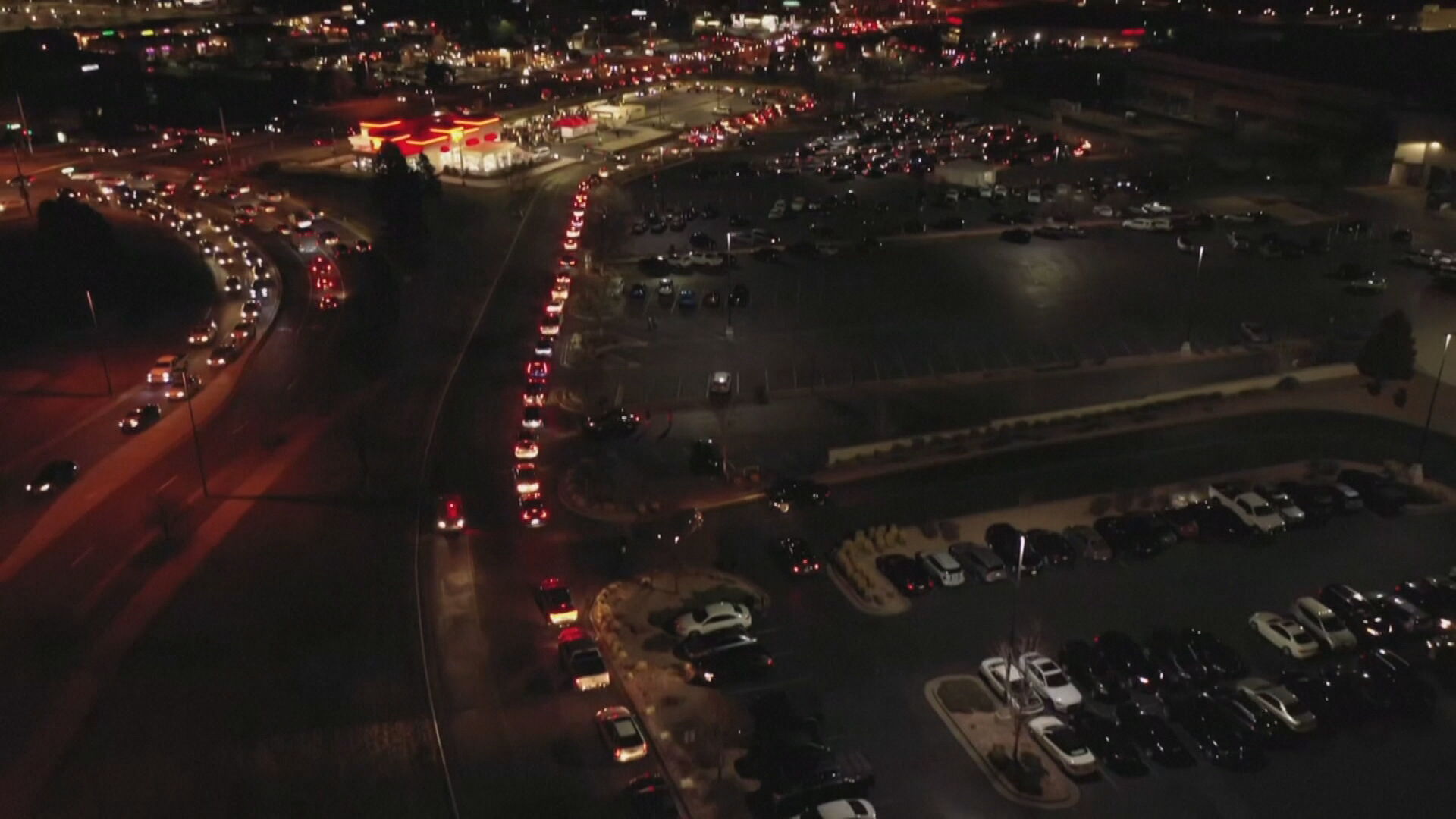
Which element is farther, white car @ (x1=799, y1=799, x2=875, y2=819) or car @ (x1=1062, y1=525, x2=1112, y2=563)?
car @ (x1=1062, y1=525, x2=1112, y2=563)

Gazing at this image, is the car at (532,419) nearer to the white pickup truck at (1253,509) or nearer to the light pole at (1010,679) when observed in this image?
the light pole at (1010,679)

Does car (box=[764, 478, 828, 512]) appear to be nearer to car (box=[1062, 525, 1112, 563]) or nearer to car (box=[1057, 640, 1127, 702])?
car (box=[1062, 525, 1112, 563])

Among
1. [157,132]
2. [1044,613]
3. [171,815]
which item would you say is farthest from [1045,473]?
[157,132]

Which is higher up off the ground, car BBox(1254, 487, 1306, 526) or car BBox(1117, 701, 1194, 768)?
car BBox(1254, 487, 1306, 526)

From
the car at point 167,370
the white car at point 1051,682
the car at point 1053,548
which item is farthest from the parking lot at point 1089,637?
the car at point 167,370

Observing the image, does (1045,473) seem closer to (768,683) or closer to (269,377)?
(768,683)

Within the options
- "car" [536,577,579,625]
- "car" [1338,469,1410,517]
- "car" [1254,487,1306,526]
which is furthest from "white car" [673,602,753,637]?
"car" [1338,469,1410,517]
